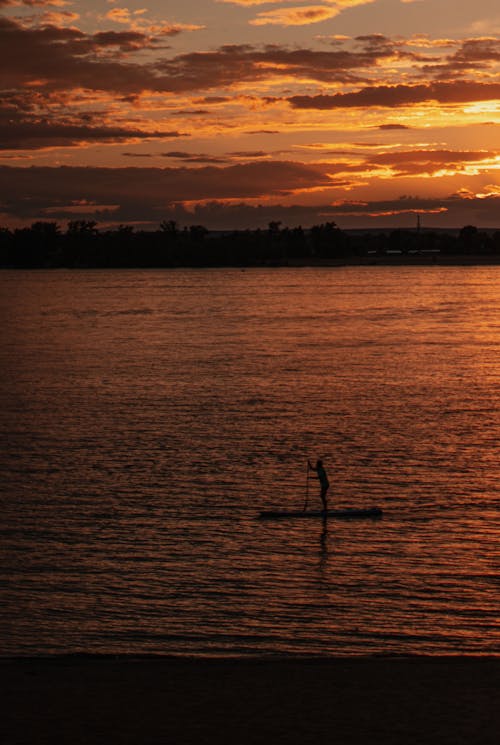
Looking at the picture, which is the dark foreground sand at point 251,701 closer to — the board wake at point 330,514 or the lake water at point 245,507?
the lake water at point 245,507

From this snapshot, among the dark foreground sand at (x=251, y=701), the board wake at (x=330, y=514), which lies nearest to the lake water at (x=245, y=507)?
the board wake at (x=330, y=514)

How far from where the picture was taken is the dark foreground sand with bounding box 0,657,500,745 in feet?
42.7

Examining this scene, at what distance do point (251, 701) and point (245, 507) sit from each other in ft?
A: 52.4

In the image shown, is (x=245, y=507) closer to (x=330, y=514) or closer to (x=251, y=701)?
(x=330, y=514)

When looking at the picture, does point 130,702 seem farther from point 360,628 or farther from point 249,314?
point 249,314

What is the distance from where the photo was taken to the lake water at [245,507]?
20.4 m

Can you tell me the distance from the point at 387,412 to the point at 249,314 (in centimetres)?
8991

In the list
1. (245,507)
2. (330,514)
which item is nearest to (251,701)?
(330,514)

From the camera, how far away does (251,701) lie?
14258 mm

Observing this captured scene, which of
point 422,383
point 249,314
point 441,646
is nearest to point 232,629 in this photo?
point 441,646

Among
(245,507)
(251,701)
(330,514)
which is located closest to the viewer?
(251,701)

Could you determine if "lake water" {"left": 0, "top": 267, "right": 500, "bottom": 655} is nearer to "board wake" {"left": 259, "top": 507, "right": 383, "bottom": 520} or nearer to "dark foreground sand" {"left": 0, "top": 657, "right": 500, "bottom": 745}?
"board wake" {"left": 259, "top": 507, "right": 383, "bottom": 520}

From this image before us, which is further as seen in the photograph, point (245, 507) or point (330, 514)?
point (245, 507)

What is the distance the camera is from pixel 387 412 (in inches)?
1965
